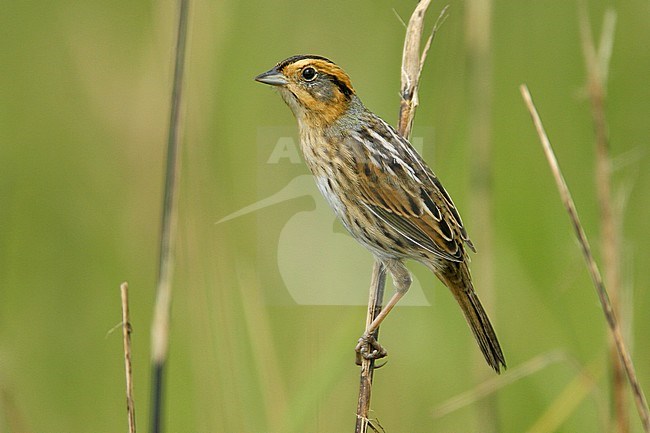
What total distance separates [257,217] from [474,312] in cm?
199

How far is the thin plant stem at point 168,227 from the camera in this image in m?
2.20

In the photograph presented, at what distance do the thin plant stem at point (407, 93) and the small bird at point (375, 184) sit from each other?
0.05 metres

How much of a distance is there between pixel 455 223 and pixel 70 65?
3.22 m

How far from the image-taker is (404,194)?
3.48 metres

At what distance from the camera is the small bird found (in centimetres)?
345

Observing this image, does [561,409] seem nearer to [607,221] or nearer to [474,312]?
[474,312]

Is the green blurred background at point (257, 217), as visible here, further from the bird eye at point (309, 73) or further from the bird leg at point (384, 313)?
the bird eye at point (309, 73)

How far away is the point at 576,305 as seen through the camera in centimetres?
492

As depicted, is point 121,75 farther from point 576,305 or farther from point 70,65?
point 576,305

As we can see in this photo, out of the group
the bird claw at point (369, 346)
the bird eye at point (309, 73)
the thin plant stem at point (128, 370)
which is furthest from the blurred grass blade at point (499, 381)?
the bird eye at point (309, 73)

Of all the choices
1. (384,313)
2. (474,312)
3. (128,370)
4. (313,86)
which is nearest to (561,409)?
(474,312)

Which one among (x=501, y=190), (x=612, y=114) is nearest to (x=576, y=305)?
(x=501, y=190)

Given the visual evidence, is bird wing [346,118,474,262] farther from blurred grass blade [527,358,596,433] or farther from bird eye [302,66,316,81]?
blurred grass blade [527,358,596,433]

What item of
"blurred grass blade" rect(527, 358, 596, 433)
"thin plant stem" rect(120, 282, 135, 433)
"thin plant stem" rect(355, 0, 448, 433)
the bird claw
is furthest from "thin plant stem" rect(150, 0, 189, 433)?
"blurred grass blade" rect(527, 358, 596, 433)
